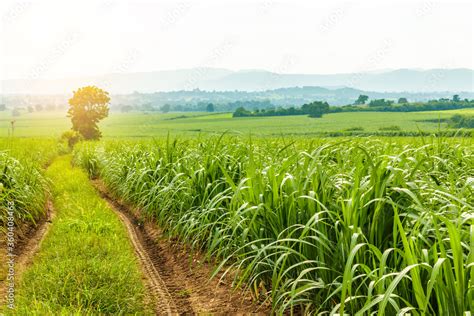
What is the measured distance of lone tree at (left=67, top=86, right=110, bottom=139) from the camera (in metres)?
37.9

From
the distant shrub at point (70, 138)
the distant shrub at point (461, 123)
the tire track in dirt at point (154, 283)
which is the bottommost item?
the tire track in dirt at point (154, 283)

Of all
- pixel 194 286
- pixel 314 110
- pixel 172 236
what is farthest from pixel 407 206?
pixel 314 110

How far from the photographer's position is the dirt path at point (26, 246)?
4.95 metres

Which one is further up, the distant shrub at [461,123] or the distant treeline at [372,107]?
the distant treeline at [372,107]

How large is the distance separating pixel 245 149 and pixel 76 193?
437 centimetres

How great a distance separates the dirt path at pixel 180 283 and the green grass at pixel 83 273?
17cm

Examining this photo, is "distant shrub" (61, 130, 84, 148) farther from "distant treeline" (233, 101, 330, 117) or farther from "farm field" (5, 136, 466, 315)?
"distant treeline" (233, 101, 330, 117)

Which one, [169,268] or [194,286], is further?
[169,268]

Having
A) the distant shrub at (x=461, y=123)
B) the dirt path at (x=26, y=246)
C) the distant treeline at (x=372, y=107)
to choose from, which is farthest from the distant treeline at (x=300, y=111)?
the dirt path at (x=26, y=246)

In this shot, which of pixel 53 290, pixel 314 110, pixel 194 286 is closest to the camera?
pixel 53 290

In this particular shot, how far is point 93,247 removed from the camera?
5379 millimetres

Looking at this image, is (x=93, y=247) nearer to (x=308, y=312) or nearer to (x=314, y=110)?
(x=308, y=312)

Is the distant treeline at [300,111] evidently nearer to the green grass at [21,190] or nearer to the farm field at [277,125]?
the farm field at [277,125]

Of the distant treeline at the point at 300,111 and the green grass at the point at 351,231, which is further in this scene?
the distant treeline at the point at 300,111
